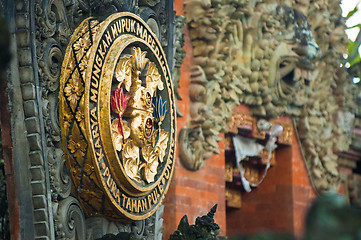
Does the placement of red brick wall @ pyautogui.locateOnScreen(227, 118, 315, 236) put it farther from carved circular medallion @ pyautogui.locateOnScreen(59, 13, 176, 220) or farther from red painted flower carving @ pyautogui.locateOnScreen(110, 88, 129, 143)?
red painted flower carving @ pyautogui.locateOnScreen(110, 88, 129, 143)

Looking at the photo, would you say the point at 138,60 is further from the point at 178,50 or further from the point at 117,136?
the point at 178,50

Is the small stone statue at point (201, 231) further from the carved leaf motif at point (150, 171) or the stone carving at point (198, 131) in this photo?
the stone carving at point (198, 131)

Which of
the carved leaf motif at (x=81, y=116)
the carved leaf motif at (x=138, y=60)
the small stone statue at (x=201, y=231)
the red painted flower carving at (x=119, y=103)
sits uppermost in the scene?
the carved leaf motif at (x=138, y=60)

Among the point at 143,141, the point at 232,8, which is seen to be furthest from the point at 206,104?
the point at 143,141

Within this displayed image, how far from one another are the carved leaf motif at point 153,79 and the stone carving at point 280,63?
364cm

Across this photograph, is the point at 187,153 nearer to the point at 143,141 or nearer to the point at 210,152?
the point at 210,152

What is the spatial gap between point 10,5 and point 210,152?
6083mm

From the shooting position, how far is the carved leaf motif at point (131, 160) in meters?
7.89

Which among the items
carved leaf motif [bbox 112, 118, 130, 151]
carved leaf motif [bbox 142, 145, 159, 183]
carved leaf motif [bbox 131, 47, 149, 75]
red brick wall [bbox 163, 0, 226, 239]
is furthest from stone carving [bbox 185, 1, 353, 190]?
carved leaf motif [bbox 112, 118, 130, 151]

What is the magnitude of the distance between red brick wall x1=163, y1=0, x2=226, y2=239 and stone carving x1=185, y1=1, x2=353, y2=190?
12.2 inches

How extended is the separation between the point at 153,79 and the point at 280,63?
6.37 meters

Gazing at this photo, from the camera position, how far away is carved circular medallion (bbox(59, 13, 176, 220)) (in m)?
7.36

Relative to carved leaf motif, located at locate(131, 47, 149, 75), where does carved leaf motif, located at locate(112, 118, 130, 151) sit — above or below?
below

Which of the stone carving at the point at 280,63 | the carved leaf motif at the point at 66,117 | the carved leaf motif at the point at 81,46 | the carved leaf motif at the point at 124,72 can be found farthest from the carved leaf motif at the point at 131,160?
the stone carving at the point at 280,63
